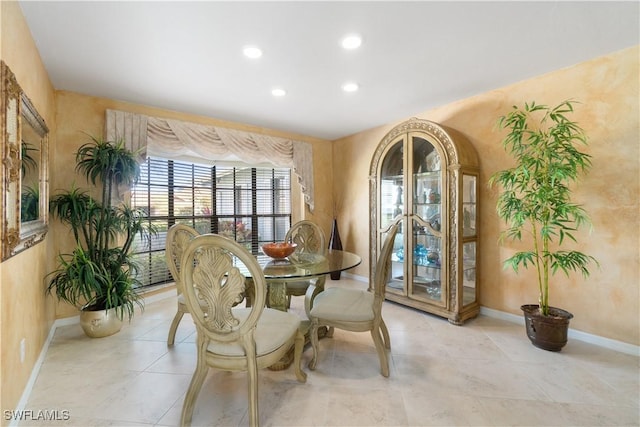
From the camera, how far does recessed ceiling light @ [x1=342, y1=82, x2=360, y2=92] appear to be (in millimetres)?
2652

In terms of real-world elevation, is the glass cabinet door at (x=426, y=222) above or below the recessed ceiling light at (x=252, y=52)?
below

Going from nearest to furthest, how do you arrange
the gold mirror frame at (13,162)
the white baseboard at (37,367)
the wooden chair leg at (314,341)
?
the gold mirror frame at (13,162) < the white baseboard at (37,367) < the wooden chair leg at (314,341)

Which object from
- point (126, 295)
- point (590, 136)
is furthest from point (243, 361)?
point (590, 136)

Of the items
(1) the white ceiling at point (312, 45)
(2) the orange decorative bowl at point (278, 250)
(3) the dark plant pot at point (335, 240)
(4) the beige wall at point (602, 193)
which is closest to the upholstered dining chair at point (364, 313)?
(2) the orange decorative bowl at point (278, 250)

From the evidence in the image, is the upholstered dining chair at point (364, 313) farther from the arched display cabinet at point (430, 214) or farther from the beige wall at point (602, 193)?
the beige wall at point (602, 193)

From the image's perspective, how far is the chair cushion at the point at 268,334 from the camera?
1.45 m

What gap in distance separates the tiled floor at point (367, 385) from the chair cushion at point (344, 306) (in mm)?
405

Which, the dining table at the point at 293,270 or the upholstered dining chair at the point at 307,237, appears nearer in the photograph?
the dining table at the point at 293,270

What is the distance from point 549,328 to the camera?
2184mm

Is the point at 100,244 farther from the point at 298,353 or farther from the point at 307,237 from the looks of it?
the point at 298,353

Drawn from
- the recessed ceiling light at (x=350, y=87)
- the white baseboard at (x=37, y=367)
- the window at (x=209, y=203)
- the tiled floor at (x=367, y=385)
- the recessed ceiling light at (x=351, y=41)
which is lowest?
the tiled floor at (x=367, y=385)

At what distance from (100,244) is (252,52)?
223cm

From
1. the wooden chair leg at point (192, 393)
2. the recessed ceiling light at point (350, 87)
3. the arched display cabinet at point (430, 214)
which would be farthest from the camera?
the arched display cabinet at point (430, 214)

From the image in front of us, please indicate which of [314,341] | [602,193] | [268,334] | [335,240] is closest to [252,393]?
[268,334]
